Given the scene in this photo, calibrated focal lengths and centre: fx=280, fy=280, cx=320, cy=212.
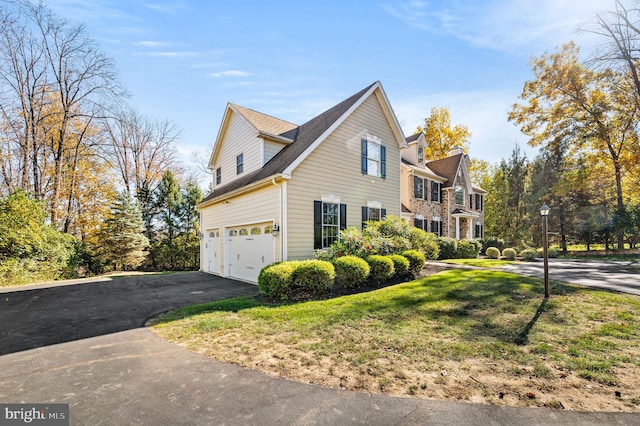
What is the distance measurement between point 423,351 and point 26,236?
58.2 ft

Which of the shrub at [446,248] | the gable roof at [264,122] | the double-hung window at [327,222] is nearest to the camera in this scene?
the double-hung window at [327,222]

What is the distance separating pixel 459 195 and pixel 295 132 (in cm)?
1472

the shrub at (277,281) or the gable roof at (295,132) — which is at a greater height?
the gable roof at (295,132)

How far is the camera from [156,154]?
26641 millimetres

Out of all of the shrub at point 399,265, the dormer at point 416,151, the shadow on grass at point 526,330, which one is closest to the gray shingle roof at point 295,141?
the shrub at point 399,265

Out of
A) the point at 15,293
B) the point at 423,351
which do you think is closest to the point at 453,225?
the point at 423,351

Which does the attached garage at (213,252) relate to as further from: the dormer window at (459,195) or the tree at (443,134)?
the tree at (443,134)

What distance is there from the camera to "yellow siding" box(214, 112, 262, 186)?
42.3 ft

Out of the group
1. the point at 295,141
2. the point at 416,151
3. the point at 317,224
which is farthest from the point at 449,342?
the point at 416,151

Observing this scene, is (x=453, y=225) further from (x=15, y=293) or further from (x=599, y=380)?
(x=15, y=293)

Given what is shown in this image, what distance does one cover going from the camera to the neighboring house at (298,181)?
1003 cm

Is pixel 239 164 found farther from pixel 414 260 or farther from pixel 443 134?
pixel 443 134

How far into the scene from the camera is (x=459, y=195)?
22078 mm

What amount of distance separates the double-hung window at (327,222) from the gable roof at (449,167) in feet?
44.2
